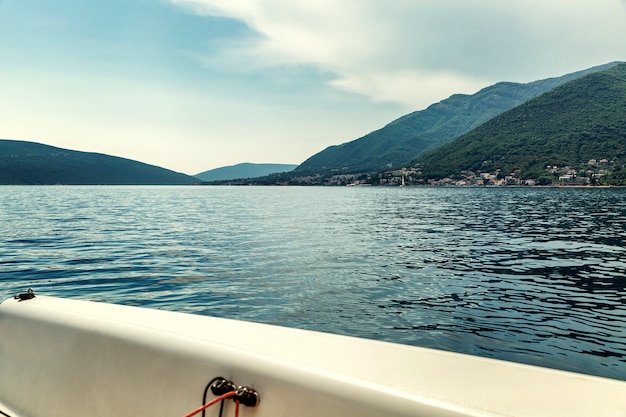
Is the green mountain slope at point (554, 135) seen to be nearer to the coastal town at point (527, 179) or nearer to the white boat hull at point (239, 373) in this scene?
the coastal town at point (527, 179)

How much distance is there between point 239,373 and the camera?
2623mm

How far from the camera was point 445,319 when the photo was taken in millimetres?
7742

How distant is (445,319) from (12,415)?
255 inches

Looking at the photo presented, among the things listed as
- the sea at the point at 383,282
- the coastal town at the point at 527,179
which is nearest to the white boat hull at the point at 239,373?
the sea at the point at 383,282

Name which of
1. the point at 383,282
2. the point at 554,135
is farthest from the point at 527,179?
the point at 383,282

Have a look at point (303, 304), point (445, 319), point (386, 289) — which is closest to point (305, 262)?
point (386, 289)

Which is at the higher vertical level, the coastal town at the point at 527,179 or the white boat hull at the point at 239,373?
the white boat hull at the point at 239,373

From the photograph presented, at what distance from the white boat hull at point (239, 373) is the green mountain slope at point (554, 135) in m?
125

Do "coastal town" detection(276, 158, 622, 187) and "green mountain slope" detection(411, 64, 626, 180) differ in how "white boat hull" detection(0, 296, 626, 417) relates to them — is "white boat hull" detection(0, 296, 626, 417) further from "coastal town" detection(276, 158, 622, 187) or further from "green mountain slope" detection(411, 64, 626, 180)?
"green mountain slope" detection(411, 64, 626, 180)

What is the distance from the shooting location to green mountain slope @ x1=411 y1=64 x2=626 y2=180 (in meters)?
123

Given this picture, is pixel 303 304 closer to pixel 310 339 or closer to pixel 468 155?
pixel 310 339

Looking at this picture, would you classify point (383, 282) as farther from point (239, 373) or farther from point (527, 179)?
point (527, 179)

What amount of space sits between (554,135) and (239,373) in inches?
6280

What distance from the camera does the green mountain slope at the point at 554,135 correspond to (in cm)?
12319
